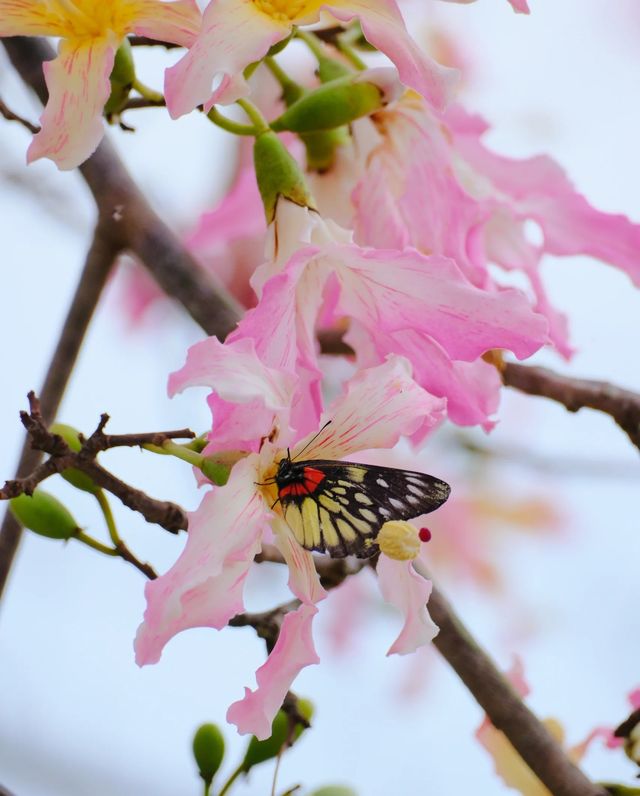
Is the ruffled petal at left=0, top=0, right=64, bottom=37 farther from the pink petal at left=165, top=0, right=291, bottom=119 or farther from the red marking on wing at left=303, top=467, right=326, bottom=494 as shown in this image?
the red marking on wing at left=303, top=467, right=326, bottom=494

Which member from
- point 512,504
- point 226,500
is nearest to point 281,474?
point 226,500

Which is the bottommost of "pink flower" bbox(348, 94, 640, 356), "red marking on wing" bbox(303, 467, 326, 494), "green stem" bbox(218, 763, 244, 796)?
"green stem" bbox(218, 763, 244, 796)

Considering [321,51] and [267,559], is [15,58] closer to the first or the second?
[321,51]

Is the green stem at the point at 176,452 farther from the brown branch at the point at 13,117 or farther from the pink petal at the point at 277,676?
the brown branch at the point at 13,117

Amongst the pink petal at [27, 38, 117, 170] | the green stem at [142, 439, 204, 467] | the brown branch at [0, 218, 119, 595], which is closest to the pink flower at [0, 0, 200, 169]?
the pink petal at [27, 38, 117, 170]

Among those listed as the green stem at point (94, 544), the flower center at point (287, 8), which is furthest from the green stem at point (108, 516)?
the flower center at point (287, 8)

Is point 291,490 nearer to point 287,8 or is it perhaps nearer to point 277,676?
point 277,676
